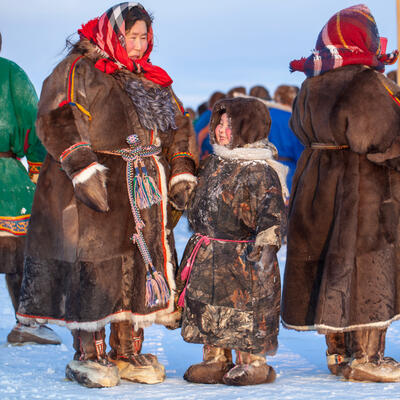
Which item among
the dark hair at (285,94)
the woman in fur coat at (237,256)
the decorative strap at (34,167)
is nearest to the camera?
the woman in fur coat at (237,256)

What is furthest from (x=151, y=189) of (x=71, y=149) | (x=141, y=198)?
(x=71, y=149)

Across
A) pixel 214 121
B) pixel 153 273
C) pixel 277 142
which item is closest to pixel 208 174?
pixel 214 121

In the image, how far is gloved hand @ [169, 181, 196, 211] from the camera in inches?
144

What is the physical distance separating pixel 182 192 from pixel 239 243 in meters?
0.35

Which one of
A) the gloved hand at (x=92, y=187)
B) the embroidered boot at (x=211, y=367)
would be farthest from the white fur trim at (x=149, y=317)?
the gloved hand at (x=92, y=187)

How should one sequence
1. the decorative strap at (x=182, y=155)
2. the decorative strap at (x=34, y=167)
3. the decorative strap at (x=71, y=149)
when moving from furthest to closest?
the decorative strap at (x=34, y=167)
the decorative strap at (x=182, y=155)
the decorative strap at (x=71, y=149)

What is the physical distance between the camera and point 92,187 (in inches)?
133

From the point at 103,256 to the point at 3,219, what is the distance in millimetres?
1140

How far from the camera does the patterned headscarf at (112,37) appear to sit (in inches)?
139

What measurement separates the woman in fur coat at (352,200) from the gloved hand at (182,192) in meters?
Answer: 0.55

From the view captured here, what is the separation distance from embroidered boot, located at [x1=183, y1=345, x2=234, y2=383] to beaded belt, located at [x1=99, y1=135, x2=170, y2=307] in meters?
0.32

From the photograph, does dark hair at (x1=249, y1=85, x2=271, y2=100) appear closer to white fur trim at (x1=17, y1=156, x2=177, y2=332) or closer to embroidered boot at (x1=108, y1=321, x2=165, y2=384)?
white fur trim at (x1=17, y1=156, x2=177, y2=332)

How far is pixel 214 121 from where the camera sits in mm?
3760

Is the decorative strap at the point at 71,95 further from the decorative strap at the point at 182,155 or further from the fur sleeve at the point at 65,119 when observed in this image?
the decorative strap at the point at 182,155
